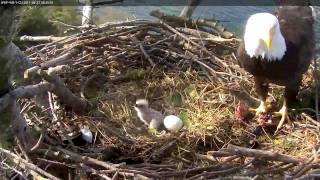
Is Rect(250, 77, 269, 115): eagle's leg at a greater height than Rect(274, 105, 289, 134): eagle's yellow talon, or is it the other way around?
Rect(250, 77, 269, 115): eagle's leg

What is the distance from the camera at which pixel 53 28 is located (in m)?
4.49

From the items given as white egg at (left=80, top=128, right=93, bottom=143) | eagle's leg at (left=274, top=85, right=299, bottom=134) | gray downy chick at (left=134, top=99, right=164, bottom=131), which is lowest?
white egg at (left=80, top=128, right=93, bottom=143)

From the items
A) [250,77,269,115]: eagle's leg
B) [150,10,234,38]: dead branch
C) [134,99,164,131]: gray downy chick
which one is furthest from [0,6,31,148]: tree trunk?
[150,10,234,38]: dead branch

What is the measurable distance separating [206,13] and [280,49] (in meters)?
2.04

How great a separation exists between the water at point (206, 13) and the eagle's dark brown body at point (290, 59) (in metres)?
1.26

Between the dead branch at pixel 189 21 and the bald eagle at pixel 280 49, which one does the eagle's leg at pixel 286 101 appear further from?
the dead branch at pixel 189 21

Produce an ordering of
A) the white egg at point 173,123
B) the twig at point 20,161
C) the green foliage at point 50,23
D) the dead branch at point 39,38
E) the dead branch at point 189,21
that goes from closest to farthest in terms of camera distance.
Result: the twig at point 20,161 → the white egg at point 173,123 → the green foliage at point 50,23 → the dead branch at point 39,38 → the dead branch at point 189,21

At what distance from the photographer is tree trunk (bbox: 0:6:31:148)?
211 centimetres

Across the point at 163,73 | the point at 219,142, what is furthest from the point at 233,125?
the point at 163,73

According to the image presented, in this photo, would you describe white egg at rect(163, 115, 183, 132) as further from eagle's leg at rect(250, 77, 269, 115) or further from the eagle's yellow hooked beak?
the eagle's yellow hooked beak

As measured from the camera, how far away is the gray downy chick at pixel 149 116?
11.1 feet

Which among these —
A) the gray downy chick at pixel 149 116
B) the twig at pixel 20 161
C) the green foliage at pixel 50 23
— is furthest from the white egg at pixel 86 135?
the green foliage at pixel 50 23

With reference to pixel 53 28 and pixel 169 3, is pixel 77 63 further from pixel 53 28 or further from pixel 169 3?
pixel 169 3

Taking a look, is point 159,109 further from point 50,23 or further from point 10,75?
point 10,75
